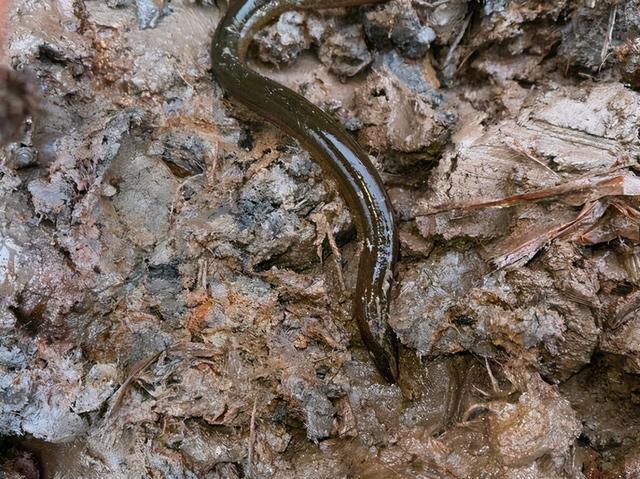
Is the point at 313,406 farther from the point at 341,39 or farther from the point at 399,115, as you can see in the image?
the point at 341,39

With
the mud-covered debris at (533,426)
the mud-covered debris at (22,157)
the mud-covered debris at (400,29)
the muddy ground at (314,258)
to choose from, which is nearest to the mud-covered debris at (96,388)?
the muddy ground at (314,258)

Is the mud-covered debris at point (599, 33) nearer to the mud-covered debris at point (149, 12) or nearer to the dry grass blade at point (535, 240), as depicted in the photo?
the dry grass blade at point (535, 240)

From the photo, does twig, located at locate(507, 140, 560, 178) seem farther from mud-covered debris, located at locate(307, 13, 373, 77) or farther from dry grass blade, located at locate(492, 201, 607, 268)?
mud-covered debris, located at locate(307, 13, 373, 77)

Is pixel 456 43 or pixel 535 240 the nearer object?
pixel 535 240

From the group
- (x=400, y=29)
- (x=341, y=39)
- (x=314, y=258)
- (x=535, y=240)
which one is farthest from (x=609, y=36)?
(x=314, y=258)

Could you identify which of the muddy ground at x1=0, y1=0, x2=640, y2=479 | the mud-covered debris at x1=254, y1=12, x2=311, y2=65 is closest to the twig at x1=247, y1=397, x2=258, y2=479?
the muddy ground at x1=0, y1=0, x2=640, y2=479

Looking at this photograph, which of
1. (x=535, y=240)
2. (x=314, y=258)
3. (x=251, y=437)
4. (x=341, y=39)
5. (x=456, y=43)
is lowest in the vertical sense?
(x=251, y=437)

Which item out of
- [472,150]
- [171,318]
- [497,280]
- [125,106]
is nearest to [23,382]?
[171,318]

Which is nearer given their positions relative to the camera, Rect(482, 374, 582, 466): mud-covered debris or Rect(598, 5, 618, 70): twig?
Rect(482, 374, 582, 466): mud-covered debris
